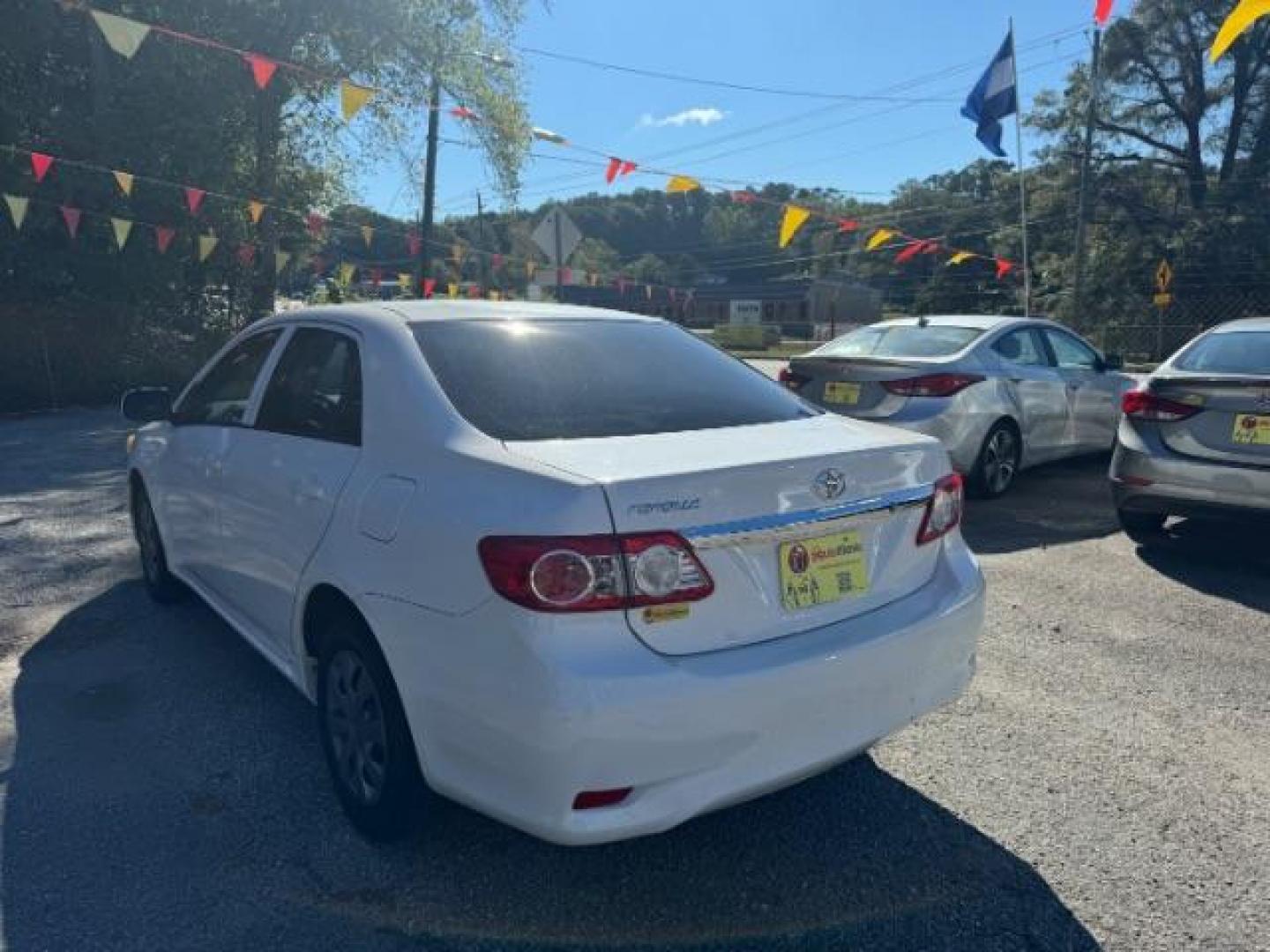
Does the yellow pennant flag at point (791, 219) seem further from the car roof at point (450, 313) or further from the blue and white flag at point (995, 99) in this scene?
the car roof at point (450, 313)

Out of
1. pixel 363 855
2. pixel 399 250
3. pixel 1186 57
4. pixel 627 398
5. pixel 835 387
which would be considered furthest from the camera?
pixel 399 250

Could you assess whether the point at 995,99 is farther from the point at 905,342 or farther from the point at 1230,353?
the point at 1230,353

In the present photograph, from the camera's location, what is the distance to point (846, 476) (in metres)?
2.47

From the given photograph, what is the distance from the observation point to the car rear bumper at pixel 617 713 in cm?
206

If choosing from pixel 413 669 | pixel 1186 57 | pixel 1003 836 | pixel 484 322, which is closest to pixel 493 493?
pixel 413 669

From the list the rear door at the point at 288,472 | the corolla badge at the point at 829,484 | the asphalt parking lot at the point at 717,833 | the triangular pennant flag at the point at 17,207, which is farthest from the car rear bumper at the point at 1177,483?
the triangular pennant flag at the point at 17,207

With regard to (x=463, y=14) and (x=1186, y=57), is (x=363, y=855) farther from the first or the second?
(x=1186, y=57)

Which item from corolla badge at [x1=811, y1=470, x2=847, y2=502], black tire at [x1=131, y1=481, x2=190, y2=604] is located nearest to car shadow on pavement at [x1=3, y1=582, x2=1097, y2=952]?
corolla badge at [x1=811, y1=470, x2=847, y2=502]

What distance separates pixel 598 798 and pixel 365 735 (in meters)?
0.90

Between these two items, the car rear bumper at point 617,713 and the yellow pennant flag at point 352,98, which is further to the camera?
the yellow pennant flag at point 352,98

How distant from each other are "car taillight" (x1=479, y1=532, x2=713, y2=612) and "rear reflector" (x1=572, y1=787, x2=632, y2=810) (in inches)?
16.5

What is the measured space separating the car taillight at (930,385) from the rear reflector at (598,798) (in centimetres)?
517

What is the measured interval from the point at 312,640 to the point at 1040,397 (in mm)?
6376

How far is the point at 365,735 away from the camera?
8.75 feet
